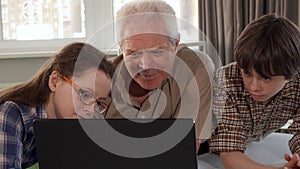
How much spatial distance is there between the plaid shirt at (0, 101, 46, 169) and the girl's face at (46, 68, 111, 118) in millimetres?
56

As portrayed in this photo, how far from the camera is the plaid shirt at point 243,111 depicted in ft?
4.25

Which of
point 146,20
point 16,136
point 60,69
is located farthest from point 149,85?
point 16,136

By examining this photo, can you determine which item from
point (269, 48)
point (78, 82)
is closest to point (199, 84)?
point (269, 48)

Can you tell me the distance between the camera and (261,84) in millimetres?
1240

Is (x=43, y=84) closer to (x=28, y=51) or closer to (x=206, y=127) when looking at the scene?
(x=206, y=127)

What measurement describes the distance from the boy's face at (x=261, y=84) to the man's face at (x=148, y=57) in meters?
0.22

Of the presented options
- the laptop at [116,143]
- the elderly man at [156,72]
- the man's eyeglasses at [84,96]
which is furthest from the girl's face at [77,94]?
the laptop at [116,143]

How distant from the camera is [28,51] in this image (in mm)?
3016

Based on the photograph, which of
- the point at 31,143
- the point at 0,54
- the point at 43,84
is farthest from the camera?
the point at 0,54

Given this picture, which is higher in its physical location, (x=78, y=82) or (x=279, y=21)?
(x=279, y=21)

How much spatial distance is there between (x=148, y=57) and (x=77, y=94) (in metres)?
0.26

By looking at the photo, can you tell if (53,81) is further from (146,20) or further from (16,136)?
(146,20)

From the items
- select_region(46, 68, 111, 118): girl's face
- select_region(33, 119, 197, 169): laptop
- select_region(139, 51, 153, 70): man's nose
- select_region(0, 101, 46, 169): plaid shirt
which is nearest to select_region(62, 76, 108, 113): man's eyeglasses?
select_region(46, 68, 111, 118): girl's face

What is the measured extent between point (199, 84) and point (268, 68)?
0.20 m
